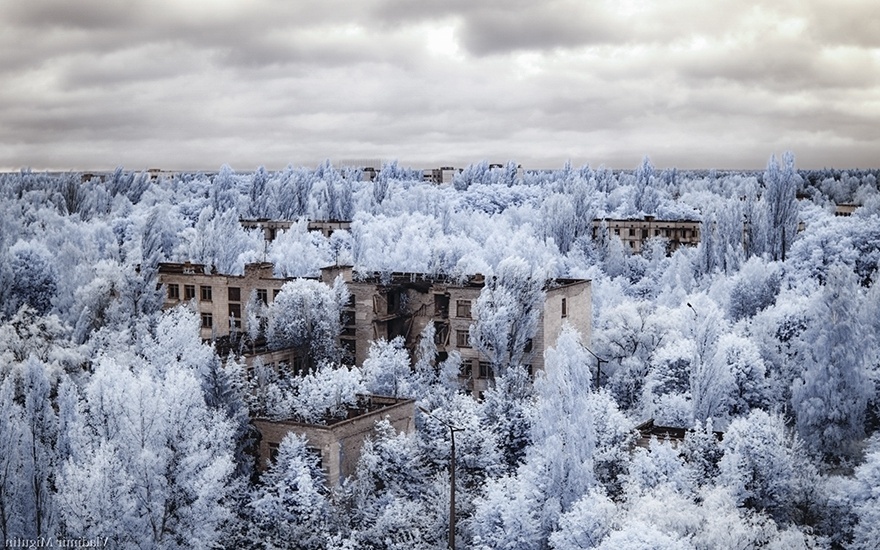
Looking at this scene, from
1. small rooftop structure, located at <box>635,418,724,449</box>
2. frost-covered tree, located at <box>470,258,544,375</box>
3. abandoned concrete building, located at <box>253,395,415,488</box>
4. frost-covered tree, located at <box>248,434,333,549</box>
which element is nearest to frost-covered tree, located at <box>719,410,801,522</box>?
small rooftop structure, located at <box>635,418,724,449</box>

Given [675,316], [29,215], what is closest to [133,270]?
[675,316]

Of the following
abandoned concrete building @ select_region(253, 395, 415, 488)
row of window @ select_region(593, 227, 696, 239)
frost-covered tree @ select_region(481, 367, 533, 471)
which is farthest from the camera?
row of window @ select_region(593, 227, 696, 239)

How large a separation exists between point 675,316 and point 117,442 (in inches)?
1031

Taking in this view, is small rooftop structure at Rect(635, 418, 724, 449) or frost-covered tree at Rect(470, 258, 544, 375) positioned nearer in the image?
small rooftop structure at Rect(635, 418, 724, 449)

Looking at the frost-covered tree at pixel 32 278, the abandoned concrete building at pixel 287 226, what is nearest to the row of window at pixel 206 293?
the frost-covered tree at pixel 32 278

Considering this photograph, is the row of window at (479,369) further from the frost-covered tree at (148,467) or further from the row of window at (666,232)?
the row of window at (666,232)

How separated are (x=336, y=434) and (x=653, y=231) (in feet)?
182

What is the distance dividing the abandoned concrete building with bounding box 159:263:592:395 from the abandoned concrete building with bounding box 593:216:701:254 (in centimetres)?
3647

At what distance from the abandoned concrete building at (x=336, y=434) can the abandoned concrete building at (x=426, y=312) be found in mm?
7571

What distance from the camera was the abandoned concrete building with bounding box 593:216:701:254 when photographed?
76.9 metres

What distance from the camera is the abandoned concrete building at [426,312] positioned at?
37.6 m

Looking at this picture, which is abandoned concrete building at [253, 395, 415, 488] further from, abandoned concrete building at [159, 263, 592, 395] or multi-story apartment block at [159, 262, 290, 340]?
multi-story apartment block at [159, 262, 290, 340]

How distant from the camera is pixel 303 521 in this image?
2550cm

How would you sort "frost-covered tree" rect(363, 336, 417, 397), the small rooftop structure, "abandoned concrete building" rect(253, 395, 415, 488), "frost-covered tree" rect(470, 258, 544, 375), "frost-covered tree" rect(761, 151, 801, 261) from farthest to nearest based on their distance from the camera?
"frost-covered tree" rect(761, 151, 801, 261) → "frost-covered tree" rect(470, 258, 544, 375) → "frost-covered tree" rect(363, 336, 417, 397) → the small rooftop structure → "abandoned concrete building" rect(253, 395, 415, 488)
